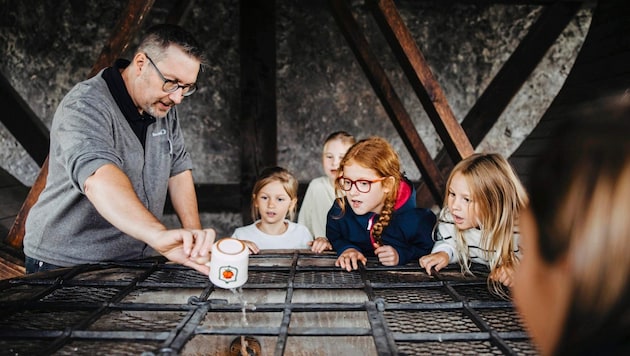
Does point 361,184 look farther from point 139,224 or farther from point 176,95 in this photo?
point 139,224

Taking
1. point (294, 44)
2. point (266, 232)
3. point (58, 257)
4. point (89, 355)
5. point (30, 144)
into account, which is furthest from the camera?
point (294, 44)

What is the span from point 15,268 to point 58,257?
0.66 metres

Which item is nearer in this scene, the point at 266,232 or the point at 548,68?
the point at 266,232

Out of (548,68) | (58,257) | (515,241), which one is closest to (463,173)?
(515,241)

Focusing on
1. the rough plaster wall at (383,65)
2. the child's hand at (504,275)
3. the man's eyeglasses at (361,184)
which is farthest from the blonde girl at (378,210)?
the rough plaster wall at (383,65)

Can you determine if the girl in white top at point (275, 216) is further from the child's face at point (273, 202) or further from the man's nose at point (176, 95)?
the man's nose at point (176, 95)

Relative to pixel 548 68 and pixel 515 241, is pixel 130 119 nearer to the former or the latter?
pixel 515 241

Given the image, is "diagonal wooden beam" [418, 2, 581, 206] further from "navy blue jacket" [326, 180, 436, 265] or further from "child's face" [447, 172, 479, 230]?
"child's face" [447, 172, 479, 230]

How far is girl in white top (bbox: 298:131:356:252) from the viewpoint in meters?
3.20

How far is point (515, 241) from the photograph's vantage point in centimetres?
190

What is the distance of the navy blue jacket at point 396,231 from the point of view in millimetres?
2139

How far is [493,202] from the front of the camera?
1916 millimetres

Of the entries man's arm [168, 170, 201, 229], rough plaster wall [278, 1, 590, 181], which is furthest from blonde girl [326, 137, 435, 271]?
rough plaster wall [278, 1, 590, 181]

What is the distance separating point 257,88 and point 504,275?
110 inches
